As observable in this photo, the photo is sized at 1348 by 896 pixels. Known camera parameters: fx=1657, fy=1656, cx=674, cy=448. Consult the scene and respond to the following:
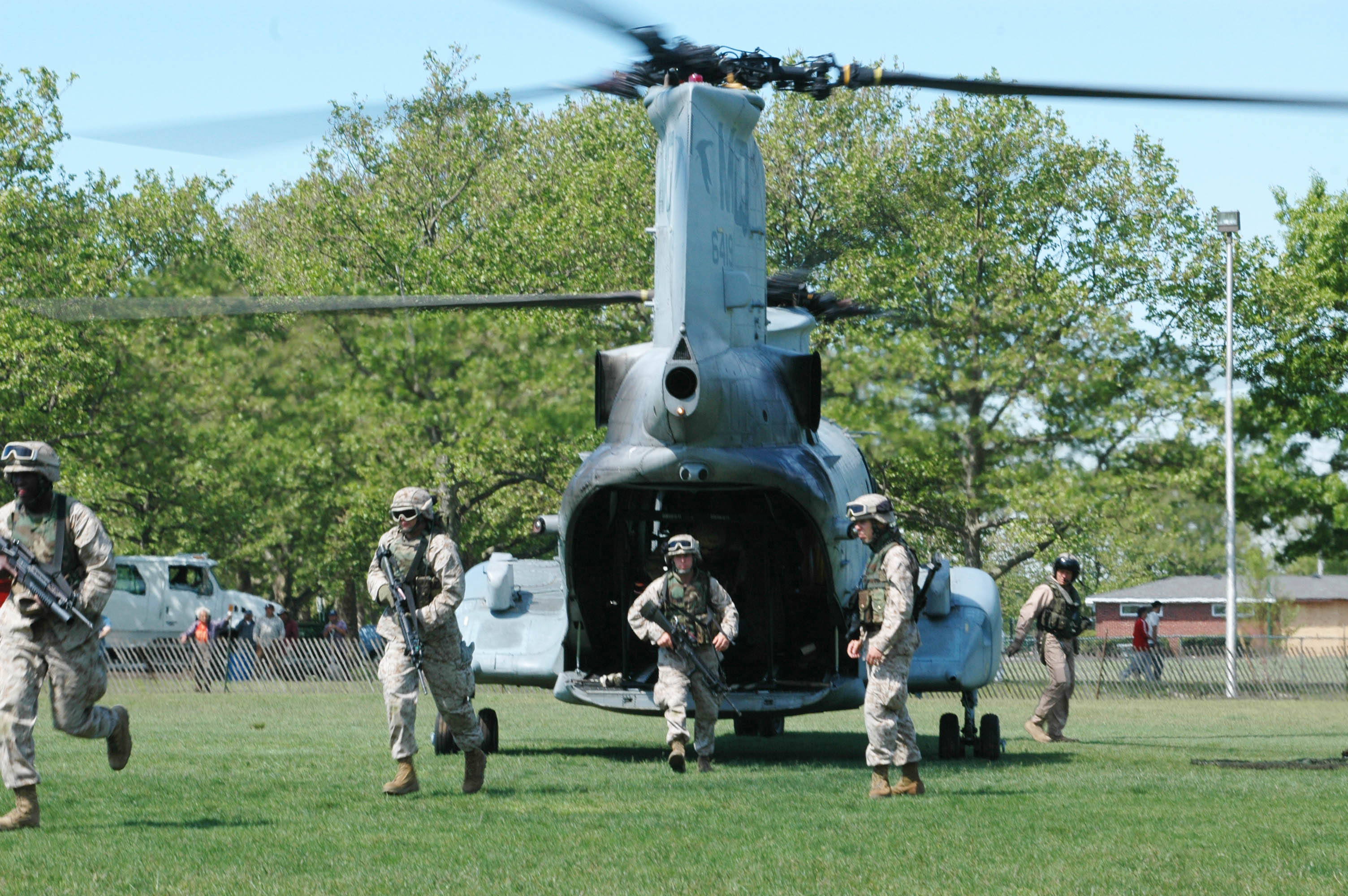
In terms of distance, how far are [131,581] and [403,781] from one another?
1203 inches

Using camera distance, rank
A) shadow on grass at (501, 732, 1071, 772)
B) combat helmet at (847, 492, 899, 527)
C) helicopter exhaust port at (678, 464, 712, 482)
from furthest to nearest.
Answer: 1. shadow on grass at (501, 732, 1071, 772)
2. helicopter exhaust port at (678, 464, 712, 482)
3. combat helmet at (847, 492, 899, 527)

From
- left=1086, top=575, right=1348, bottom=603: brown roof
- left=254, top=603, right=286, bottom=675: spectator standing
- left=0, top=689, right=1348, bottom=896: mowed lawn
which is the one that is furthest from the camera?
left=1086, top=575, right=1348, bottom=603: brown roof

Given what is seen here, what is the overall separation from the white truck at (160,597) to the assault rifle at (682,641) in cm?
2751

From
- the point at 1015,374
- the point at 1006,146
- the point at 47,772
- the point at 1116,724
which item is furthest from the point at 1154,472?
the point at 47,772

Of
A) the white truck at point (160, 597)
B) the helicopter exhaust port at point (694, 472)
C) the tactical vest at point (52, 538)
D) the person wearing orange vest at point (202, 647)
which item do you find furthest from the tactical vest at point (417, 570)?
the white truck at point (160, 597)

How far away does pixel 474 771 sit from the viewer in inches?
438

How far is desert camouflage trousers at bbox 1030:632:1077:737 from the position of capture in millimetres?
17391

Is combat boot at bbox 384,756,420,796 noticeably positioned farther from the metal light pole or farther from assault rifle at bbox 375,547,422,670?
the metal light pole

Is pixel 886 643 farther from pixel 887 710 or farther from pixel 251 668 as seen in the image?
pixel 251 668

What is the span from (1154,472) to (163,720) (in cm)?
2479

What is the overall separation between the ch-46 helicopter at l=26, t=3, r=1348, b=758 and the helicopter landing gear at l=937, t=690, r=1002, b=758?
0.08 feet

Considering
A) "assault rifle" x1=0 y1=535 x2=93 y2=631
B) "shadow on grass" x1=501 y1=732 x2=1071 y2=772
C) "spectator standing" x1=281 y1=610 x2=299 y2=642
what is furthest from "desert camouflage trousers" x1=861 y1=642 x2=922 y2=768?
"spectator standing" x1=281 y1=610 x2=299 y2=642

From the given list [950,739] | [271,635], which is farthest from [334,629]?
[950,739]

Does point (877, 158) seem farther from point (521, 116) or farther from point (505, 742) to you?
point (505, 742)
